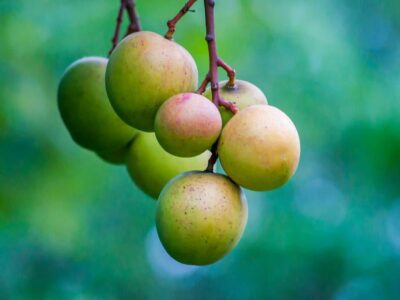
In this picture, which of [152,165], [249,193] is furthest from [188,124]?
[249,193]

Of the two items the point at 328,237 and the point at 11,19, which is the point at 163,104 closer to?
the point at 11,19

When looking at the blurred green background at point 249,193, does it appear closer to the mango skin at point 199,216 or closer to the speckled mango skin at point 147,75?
the speckled mango skin at point 147,75

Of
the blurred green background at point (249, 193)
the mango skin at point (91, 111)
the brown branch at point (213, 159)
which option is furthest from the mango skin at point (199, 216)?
the blurred green background at point (249, 193)

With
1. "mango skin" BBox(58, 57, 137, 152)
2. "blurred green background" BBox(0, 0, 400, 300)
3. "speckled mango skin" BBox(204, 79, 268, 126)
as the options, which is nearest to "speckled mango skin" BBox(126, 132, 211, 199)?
"mango skin" BBox(58, 57, 137, 152)

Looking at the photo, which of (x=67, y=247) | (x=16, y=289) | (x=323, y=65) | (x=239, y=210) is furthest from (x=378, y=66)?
(x=239, y=210)

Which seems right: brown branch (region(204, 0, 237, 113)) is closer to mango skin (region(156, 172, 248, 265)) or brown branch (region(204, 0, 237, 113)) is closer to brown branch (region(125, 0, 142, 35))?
mango skin (region(156, 172, 248, 265))
